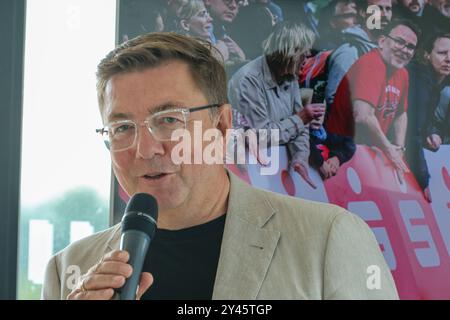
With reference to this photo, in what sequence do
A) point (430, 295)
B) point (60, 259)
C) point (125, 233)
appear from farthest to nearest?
point (430, 295) → point (60, 259) → point (125, 233)

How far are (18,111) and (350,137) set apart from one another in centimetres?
114

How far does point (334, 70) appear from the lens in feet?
7.27

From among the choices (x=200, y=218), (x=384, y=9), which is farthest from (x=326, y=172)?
(x=200, y=218)

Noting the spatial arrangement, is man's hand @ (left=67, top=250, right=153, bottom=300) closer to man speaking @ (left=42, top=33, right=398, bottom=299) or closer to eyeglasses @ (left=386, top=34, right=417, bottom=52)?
man speaking @ (left=42, top=33, right=398, bottom=299)

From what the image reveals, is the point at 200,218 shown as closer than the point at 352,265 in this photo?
No

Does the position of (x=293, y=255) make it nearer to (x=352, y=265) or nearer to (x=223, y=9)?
(x=352, y=265)

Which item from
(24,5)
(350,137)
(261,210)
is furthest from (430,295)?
(24,5)

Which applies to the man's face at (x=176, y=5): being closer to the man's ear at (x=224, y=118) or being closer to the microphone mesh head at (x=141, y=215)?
the man's ear at (x=224, y=118)

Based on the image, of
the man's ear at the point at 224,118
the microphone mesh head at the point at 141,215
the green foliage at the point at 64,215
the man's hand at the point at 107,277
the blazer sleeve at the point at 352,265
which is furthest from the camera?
the green foliage at the point at 64,215

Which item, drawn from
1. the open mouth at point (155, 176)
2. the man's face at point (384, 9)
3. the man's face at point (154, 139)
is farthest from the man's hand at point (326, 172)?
the open mouth at point (155, 176)

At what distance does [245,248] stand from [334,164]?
1.14 m

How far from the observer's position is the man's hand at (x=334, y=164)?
220 centimetres

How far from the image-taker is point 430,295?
2.19 m
